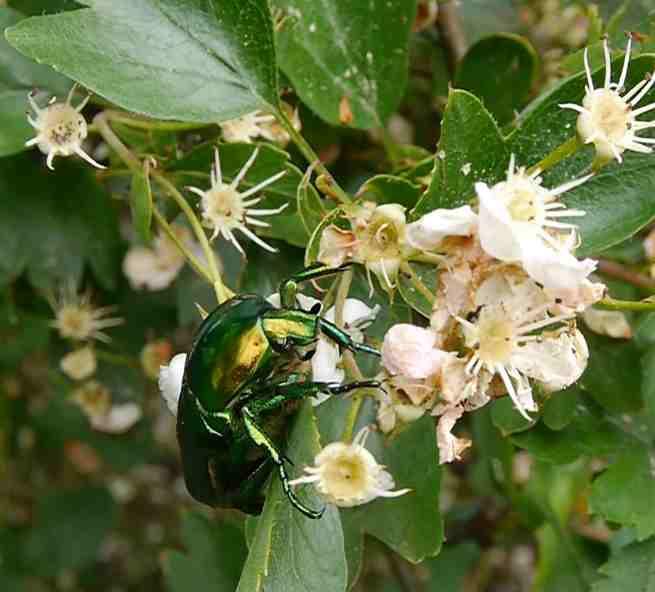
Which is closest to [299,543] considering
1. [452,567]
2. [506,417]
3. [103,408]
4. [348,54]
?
[506,417]

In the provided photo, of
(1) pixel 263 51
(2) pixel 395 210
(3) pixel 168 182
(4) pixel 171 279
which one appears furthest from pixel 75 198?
(2) pixel 395 210

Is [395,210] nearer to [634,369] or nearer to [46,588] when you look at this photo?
[634,369]

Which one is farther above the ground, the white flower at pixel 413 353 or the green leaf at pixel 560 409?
the green leaf at pixel 560 409

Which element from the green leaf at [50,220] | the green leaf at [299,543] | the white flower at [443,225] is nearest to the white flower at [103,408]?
the green leaf at [50,220]

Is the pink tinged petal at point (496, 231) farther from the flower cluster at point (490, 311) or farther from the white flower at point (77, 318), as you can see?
the white flower at point (77, 318)

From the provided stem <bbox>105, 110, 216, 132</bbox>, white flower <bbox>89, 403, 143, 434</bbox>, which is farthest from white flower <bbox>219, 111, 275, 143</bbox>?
white flower <bbox>89, 403, 143, 434</bbox>

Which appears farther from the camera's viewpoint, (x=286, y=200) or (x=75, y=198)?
(x=75, y=198)

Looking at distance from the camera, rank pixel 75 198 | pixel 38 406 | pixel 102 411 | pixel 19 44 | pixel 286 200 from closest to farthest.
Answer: pixel 19 44 → pixel 286 200 → pixel 75 198 → pixel 102 411 → pixel 38 406
